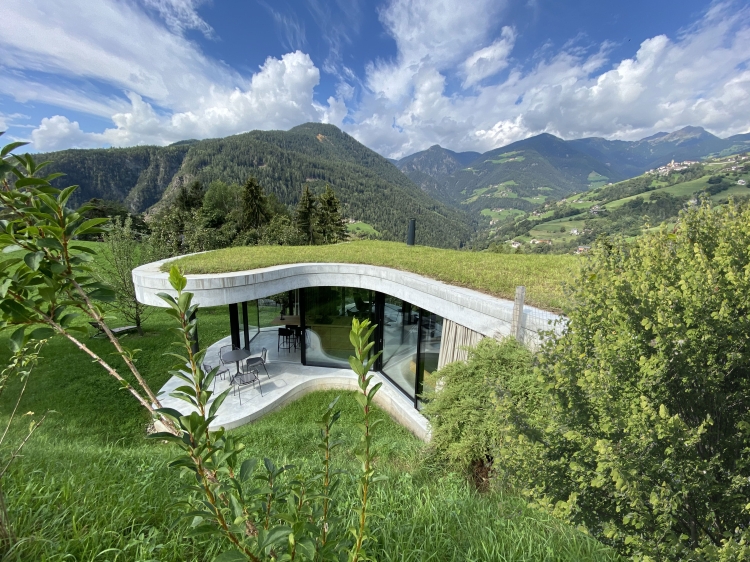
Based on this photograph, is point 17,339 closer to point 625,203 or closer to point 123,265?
point 123,265

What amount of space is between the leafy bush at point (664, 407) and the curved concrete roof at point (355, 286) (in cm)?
228

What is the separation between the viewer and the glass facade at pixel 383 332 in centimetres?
787

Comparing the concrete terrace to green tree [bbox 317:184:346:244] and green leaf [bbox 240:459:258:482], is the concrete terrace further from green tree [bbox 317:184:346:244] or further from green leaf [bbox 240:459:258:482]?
green tree [bbox 317:184:346:244]

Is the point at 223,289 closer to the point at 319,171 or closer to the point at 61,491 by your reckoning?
the point at 61,491

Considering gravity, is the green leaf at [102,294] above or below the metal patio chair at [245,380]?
above

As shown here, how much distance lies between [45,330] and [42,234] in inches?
14.1

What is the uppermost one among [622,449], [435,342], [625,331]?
[625,331]

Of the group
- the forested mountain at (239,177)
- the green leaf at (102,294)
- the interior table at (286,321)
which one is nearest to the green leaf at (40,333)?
the green leaf at (102,294)

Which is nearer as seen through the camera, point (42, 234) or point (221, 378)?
point (42, 234)

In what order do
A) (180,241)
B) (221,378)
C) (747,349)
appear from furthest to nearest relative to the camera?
(180,241)
(221,378)
(747,349)

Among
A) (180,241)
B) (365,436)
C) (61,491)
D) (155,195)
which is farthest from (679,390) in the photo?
(155,195)

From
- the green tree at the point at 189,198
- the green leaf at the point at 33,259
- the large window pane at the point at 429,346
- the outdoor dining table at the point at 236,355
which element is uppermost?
the green tree at the point at 189,198

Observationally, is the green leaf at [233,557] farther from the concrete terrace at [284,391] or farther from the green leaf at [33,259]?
the concrete terrace at [284,391]

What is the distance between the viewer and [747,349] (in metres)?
2.06
